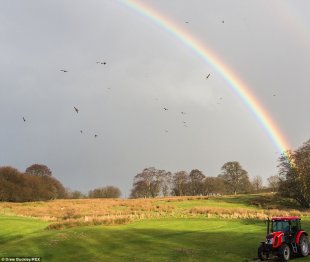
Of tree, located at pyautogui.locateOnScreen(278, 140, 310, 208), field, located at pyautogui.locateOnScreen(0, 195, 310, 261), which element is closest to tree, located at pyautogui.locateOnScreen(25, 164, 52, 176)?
tree, located at pyautogui.locateOnScreen(278, 140, 310, 208)

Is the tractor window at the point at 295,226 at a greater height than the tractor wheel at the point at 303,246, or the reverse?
the tractor window at the point at 295,226

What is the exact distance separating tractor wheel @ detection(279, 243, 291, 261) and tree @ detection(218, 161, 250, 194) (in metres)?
142

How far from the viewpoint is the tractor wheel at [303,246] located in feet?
88.7

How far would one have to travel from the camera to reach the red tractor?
25.6 meters

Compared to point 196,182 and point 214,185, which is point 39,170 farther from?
point 214,185

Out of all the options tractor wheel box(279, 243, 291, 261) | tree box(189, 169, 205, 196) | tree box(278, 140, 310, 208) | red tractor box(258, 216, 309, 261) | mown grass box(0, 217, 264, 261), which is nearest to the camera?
tractor wheel box(279, 243, 291, 261)

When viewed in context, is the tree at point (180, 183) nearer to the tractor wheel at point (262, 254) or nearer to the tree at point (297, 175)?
the tree at point (297, 175)

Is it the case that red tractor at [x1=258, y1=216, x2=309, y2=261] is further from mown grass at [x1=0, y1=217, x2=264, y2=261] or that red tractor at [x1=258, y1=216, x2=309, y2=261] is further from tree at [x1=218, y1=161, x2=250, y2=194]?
tree at [x1=218, y1=161, x2=250, y2=194]

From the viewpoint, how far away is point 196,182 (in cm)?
17825

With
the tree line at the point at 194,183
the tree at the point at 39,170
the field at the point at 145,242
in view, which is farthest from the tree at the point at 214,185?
the field at the point at 145,242

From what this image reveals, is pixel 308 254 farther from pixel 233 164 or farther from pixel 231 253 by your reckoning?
pixel 233 164

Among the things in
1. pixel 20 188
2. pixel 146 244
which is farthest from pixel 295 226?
pixel 20 188

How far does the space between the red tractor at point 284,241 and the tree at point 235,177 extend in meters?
140

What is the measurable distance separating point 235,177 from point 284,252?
144m
